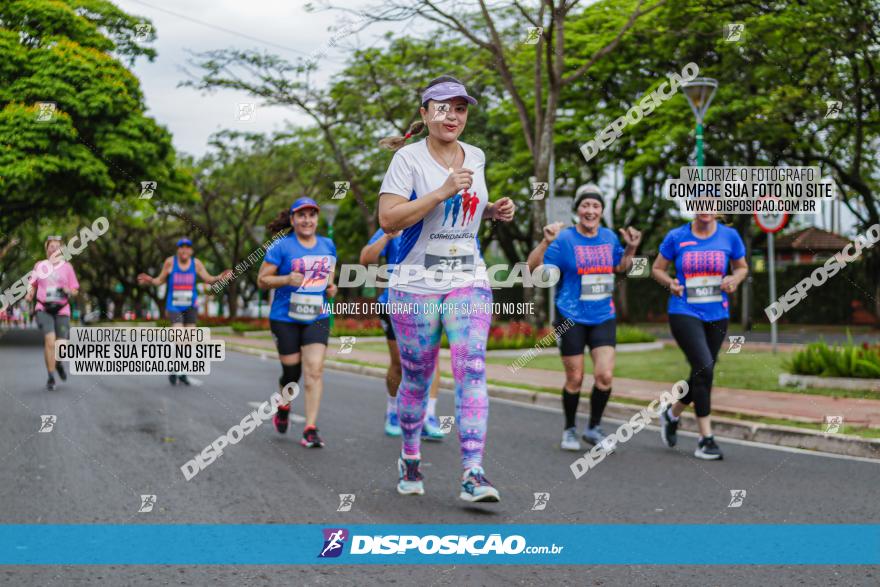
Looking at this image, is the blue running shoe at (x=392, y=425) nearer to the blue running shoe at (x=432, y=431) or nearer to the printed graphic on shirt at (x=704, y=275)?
the blue running shoe at (x=432, y=431)

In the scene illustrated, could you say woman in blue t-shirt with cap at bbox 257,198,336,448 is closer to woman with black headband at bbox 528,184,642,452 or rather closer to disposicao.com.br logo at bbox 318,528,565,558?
woman with black headband at bbox 528,184,642,452

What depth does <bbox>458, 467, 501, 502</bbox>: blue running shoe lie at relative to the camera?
455cm

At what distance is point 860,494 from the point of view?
217 inches

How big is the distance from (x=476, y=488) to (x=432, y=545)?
454 millimetres

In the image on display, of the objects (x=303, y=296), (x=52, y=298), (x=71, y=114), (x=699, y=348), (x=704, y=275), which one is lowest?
(x=699, y=348)

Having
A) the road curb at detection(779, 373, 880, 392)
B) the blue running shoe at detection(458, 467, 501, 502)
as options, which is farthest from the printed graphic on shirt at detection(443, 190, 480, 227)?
the road curb at detection(779, 373, 880, 392)

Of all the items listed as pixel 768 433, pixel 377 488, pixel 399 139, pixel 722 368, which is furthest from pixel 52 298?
pixel 722 368

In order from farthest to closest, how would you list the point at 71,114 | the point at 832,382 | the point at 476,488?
the point at 71,114, the point at 832,382, the point at 476,488

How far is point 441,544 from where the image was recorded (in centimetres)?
423

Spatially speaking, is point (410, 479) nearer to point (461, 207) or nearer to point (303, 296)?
point (461, 207)

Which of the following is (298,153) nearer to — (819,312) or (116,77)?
(116,77)

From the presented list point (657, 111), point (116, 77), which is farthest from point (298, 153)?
point (657, 111)

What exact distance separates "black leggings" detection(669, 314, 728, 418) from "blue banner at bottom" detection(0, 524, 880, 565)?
7.78ft

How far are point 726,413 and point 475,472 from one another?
4.78 m
